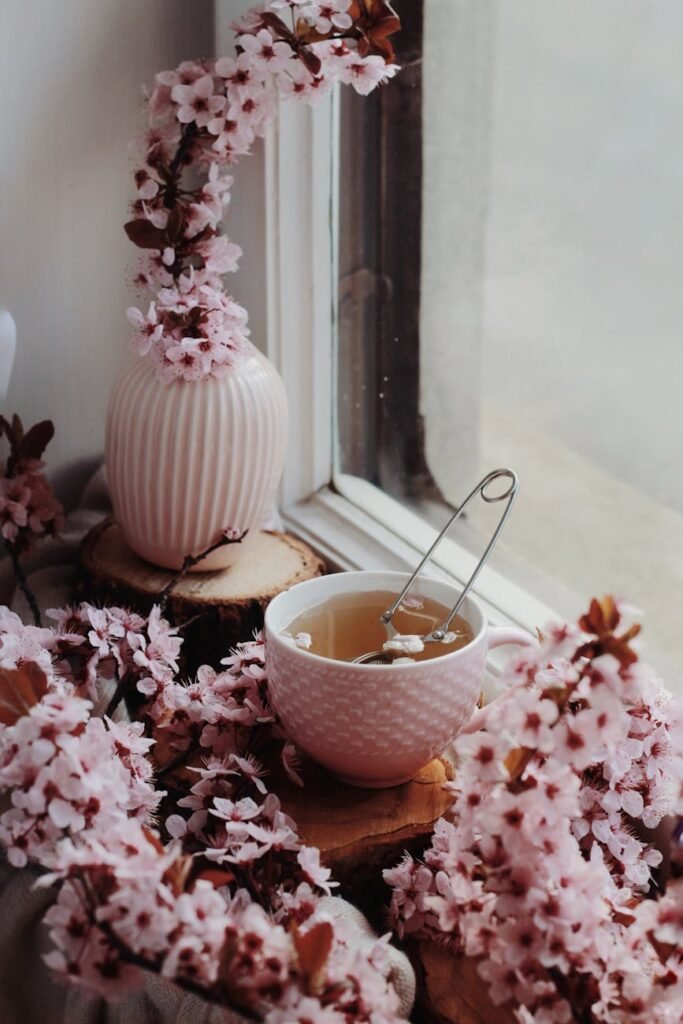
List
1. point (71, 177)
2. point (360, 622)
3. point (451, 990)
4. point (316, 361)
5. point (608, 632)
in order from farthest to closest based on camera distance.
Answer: point (316, 361) → point (71, 177) → point (360, 622) → point (451, 990) → point (608, 632)

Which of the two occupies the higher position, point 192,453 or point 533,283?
point 533,283

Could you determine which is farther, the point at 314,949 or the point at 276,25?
the point at 276,25

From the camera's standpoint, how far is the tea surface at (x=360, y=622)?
80cm

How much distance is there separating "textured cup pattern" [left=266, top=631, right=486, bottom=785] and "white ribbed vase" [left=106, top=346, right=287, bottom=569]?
A: 250 mm

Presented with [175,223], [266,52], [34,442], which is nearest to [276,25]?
[266,52]

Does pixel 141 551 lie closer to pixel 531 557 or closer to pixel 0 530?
pixel 0 530

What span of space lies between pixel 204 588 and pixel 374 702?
32 centimetres

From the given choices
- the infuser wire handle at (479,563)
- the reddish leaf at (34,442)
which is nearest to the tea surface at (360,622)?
the infuser wire handle at (479,563)

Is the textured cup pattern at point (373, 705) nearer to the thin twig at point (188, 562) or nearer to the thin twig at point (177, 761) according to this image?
the thin twig at point (177, 761)

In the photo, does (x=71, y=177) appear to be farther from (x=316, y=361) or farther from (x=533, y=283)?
(x=533, y=283)

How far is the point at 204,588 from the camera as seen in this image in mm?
1007

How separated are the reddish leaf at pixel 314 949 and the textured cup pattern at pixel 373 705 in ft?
0.58

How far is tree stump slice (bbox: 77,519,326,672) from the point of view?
0.99 meters

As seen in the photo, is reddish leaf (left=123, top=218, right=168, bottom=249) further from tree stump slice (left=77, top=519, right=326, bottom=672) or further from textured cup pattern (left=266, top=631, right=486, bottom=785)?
textured cup pattern (left=266, top=631, right=486, bottom=785)
